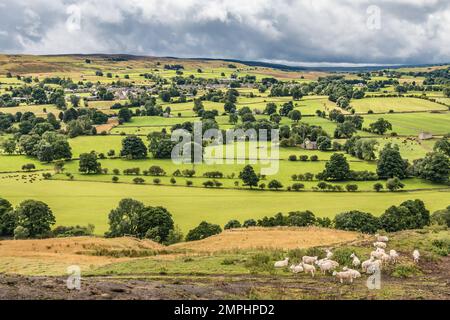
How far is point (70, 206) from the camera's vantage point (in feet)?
251

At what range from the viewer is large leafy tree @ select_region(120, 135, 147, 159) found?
116 m

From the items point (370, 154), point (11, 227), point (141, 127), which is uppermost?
point (141, 127)

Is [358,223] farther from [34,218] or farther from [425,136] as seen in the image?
[425,136]

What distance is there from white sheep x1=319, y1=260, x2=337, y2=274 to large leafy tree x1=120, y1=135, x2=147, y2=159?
94.5m

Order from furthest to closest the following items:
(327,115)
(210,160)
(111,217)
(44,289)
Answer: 1. (327,115)
2. (210,160)
3. (111,217)
4. (44,289)

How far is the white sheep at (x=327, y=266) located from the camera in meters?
26.7

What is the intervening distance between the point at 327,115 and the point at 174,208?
364ft

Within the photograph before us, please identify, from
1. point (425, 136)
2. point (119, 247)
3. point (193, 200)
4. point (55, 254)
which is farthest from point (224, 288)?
point (425, 136)

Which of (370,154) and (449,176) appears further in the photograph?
(370,154)

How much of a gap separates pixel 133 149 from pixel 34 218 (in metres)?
54.7

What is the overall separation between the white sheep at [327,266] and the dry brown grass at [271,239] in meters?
9.66
